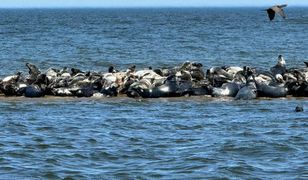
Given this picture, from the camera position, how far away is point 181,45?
1766 inches

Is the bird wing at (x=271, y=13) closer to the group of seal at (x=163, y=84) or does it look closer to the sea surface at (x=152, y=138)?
the sea surface at (x=152, y=138)

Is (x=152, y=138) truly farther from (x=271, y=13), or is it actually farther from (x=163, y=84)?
(x=163, y=84)

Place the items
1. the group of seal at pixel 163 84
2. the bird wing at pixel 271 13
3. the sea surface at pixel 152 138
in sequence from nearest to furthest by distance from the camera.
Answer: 1. the sea surface at pixel 152 138
2. the bird wing at pixel 271 13
3. the group of seal at pixel 163 84

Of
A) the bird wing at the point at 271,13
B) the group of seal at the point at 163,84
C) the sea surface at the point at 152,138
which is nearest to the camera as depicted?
the sea surface at the point at 152,138

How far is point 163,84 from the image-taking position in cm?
2070

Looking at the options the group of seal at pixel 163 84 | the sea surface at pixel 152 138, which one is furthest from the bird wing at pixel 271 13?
the group of seal at pixel 163 84

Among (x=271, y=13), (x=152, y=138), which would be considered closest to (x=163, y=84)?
(x=271, y=13)

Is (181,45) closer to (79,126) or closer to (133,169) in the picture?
(79,126)

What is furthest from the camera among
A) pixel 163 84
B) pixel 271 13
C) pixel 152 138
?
pixel 163 84

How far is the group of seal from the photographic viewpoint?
2048 centimetres

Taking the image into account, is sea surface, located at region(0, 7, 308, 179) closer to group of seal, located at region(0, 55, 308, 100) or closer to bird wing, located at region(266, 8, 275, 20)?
group of seal, located at region(0, 55, 308, 100)

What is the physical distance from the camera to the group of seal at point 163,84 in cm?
2048

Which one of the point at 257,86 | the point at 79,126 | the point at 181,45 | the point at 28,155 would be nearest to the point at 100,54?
the point at 181,45

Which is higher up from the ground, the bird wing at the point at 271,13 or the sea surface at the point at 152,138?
the bird wing at the point at 271,13
